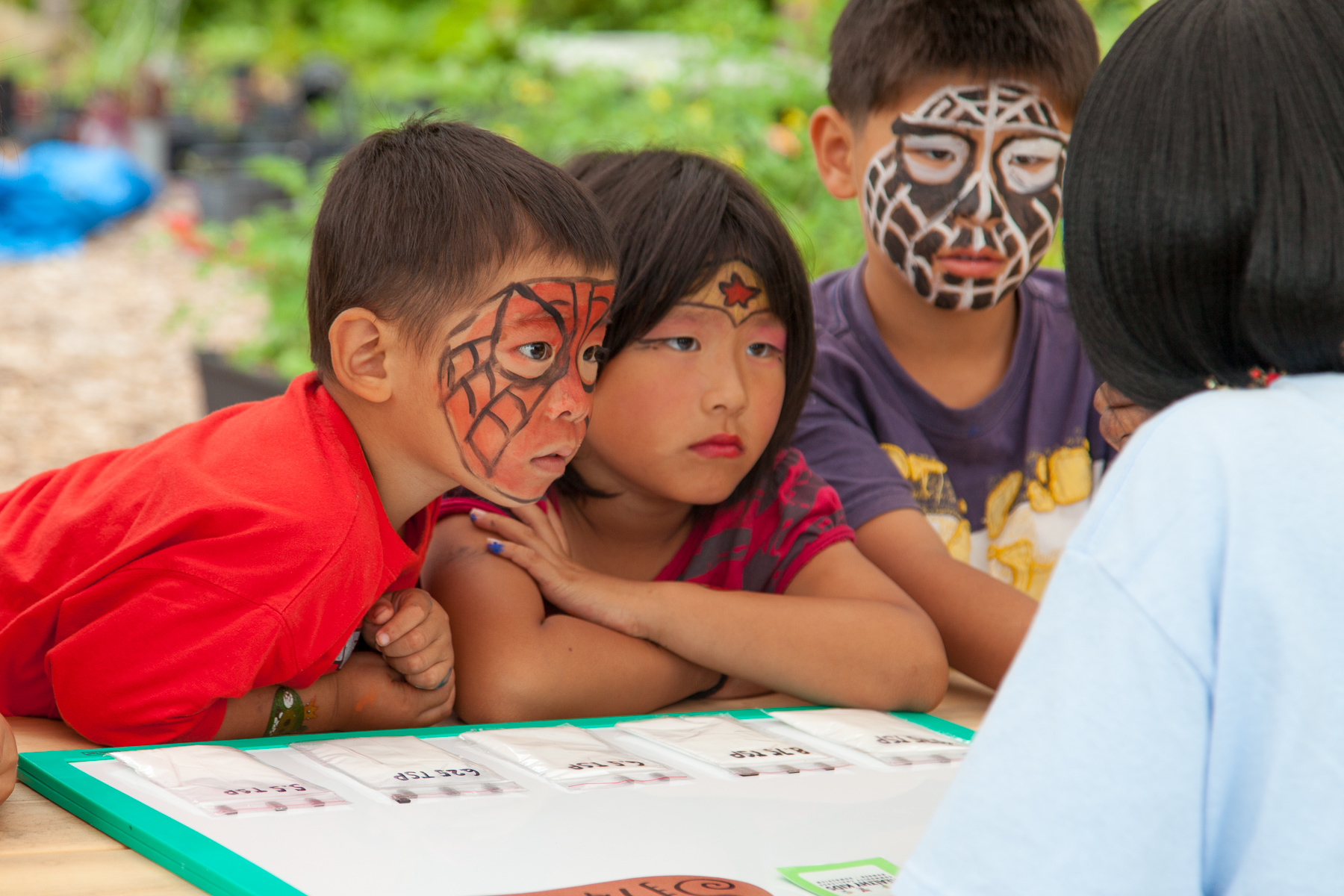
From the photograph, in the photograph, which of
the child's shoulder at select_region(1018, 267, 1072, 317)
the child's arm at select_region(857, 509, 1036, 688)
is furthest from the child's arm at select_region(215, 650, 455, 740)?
the child's shoulder at select_region(1018, 267, 1072, 317)

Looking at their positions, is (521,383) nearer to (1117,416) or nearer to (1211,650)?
(1117,416)

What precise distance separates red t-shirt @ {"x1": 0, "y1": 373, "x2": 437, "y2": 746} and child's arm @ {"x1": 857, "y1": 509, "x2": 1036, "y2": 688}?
0.78 meters

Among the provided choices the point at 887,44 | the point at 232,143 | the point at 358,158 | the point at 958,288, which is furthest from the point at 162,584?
the point at 232,143

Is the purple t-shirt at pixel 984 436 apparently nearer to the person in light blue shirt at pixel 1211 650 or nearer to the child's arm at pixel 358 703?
the child's arm at pixel 358 703

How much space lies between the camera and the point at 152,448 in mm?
1354

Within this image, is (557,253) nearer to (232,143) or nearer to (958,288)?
(958,288)

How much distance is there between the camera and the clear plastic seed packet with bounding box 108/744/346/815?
1.02 m

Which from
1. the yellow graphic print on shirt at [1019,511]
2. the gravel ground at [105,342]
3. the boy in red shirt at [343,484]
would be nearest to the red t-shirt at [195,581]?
the boy in red shirt at [343,484]

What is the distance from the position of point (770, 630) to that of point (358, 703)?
49 centimetres

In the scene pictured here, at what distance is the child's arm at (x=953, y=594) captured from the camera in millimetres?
1711

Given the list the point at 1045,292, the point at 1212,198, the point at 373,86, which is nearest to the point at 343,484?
the point at 1212,198

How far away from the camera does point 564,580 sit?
5.09ft

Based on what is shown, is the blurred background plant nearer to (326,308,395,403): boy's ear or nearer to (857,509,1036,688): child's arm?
(326,308,395,403): boy's ear

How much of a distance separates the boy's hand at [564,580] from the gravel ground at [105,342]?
319 cm
